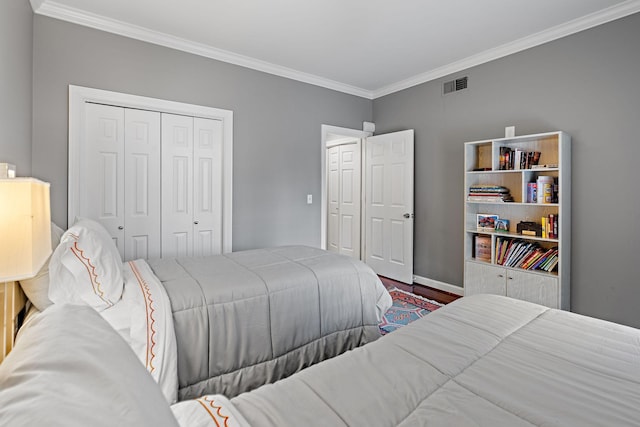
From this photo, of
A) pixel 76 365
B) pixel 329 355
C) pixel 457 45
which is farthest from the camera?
pixel 457 45

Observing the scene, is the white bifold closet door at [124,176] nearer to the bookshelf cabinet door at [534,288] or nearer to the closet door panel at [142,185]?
the closet door panel at [142,185]

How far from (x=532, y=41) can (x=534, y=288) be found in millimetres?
2397

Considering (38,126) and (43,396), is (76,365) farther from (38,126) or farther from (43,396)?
(38,126)

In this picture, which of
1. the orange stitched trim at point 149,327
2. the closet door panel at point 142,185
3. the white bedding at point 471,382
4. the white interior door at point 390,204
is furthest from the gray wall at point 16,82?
the white interior door at point 390,204

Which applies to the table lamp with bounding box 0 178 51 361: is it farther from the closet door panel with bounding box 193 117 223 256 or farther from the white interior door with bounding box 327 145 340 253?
the white interior door with bounding box 327 145 340 253

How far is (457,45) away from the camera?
329 centimetres

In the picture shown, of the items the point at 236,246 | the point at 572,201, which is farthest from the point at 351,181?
the point at 572,201

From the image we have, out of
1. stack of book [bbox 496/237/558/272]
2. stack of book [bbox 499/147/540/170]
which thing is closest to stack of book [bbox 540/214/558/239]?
stack of book [bbox 496/237/558/272]

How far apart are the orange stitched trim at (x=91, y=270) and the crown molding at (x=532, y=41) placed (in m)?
4.00

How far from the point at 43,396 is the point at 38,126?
10.1ft

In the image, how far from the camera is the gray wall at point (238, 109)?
8.82 ft

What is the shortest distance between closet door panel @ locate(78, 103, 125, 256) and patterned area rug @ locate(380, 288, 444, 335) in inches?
104

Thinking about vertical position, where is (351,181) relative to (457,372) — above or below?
above

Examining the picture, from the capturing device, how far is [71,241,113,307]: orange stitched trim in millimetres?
1532
